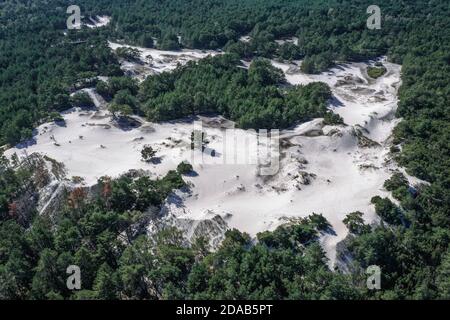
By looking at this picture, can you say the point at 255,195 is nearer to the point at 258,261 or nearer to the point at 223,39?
the point at 258,261

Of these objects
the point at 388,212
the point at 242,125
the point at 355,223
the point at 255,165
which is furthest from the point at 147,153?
the point at 388,212

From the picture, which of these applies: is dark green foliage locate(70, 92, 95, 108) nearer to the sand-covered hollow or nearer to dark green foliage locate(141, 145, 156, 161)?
the sand-covered hollow

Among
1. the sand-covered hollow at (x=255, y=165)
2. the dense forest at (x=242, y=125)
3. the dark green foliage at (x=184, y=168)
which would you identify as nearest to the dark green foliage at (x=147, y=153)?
the sand-covered hollow at (x=255, y=165)

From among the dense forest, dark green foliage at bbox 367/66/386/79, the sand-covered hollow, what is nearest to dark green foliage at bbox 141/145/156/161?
the sand-covered hollow

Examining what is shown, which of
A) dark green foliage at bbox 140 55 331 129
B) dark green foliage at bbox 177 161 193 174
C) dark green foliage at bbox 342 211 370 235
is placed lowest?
dark green foliage at bbox 342 211 370 235

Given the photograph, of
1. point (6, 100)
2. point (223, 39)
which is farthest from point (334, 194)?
point (223, 39)

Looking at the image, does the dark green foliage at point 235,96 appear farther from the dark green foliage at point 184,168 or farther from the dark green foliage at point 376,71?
the dark green foliage at point 376,71

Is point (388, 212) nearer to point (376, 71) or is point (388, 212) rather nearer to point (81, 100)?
point (376, 71)
